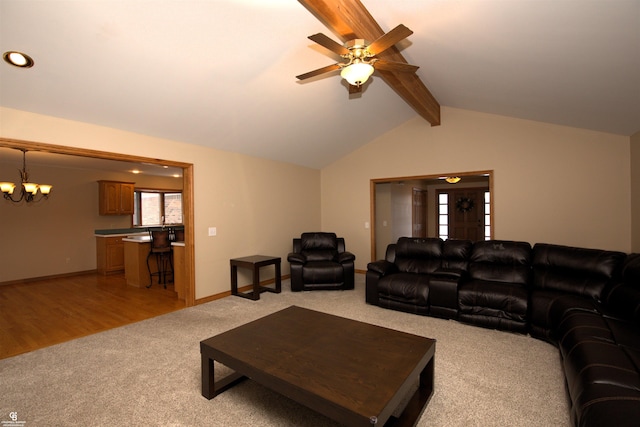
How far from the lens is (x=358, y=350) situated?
2.11m

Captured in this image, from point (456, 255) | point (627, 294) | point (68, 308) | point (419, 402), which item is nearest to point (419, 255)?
point (456, 255)

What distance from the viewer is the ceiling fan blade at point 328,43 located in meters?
2.10

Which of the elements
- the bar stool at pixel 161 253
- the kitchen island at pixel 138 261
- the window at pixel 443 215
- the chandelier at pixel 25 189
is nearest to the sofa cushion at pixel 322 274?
the kitchen island at pixel 138 261

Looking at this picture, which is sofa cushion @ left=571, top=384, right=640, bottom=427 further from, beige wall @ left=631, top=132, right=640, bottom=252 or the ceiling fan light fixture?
beige wall @ left=631, top=132, right=640, bottom=252

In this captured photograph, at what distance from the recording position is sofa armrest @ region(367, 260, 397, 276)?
4.35 meters

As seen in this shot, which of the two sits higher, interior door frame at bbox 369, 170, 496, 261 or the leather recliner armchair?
interior door frame at bbox 369, 170, 496, 261

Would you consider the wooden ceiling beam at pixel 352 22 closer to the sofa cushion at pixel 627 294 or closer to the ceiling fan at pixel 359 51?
the ceiling fan at pixel 359 51

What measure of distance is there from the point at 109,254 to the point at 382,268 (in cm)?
602

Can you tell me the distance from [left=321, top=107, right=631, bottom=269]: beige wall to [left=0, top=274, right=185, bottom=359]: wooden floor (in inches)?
187

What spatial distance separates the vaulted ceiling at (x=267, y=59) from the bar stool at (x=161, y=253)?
6.93 ft

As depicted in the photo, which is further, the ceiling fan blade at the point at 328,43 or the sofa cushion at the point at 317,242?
the sofa cushion at the point at 317,242

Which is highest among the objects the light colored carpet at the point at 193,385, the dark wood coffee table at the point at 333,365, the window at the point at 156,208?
the window at the point at 156,208

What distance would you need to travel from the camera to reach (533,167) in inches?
188

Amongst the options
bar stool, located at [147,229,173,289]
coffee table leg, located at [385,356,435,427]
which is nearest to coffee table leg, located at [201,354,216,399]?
coffee table leg, located at [385,356,435,427]
